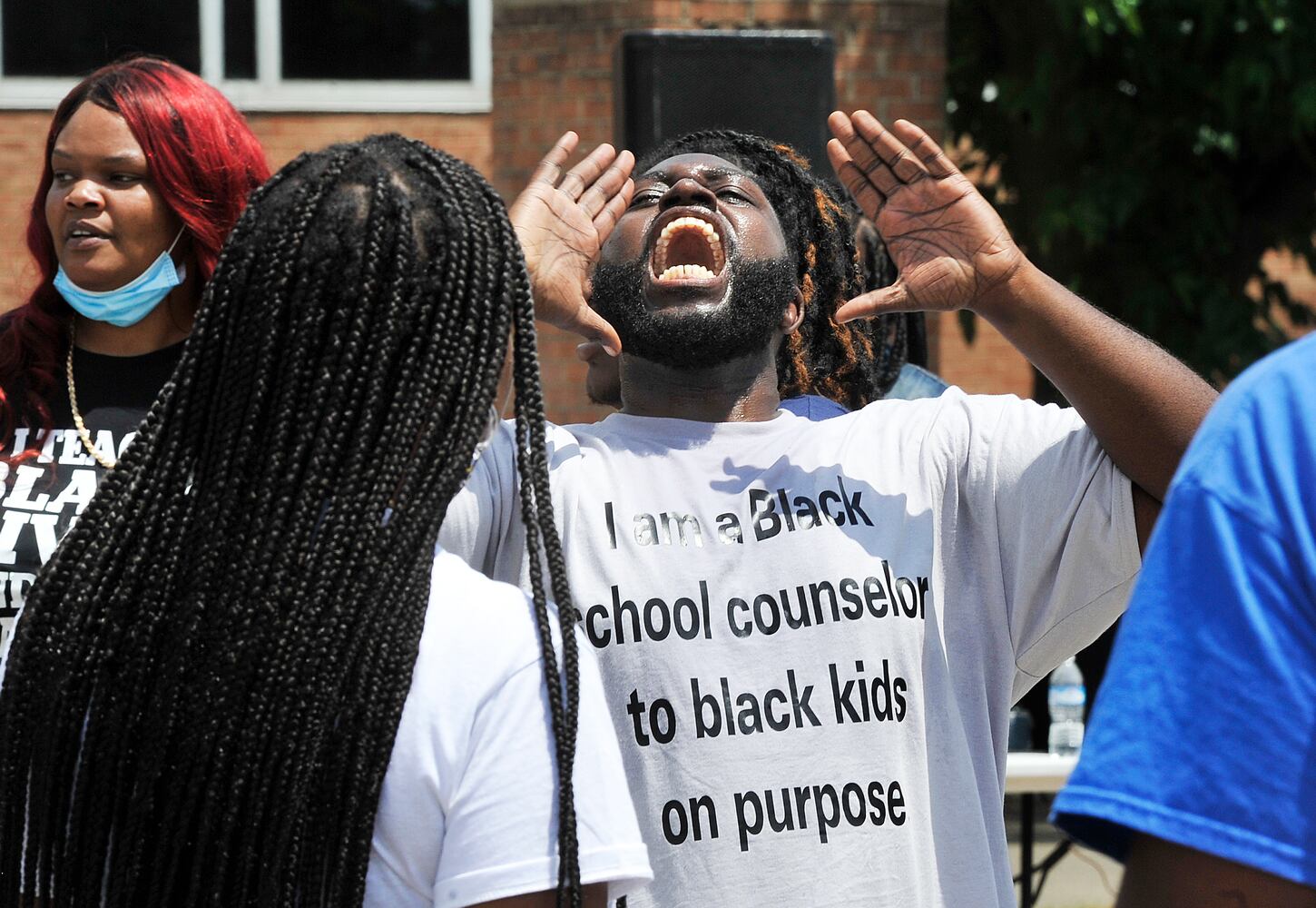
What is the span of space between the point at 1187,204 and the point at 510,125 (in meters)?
2.94

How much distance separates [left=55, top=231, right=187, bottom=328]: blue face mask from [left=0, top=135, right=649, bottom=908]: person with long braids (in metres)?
1.12

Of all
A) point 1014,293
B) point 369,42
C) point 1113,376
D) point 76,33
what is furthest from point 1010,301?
point 76,33

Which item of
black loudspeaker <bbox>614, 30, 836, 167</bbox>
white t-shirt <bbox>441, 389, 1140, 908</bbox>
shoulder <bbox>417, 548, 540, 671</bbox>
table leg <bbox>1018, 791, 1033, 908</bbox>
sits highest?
black loudspeaker <bbox>614, 30, 836, 167</bbox>

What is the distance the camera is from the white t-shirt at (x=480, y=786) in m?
1.32

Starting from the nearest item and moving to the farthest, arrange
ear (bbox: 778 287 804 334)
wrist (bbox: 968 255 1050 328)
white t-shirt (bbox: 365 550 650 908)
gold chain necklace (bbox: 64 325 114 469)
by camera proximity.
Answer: white t-shirt (bbox: 365 550 650 908), wrist (bbox: 968 255 1050 328), gold chain necklace (bbox: 64 325 114 469), ear (bbox: 778 287 804 334)

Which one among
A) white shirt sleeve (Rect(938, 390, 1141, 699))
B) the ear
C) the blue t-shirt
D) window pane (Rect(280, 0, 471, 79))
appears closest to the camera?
the blue t-shirt

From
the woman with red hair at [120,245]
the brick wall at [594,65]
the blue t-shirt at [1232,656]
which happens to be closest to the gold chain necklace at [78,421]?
the woman with red hair at [120,245]

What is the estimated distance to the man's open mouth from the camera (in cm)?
248

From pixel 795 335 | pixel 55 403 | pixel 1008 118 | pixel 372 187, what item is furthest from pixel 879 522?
pixel 1008 118

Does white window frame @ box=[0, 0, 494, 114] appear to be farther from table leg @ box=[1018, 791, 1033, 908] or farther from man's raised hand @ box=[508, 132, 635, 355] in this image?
man's raised hand @ box=[508, 132, 635, 355]

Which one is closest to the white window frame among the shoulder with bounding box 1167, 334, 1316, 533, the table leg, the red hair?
the table leg

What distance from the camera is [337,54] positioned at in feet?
22.3

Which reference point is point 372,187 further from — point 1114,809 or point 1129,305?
point 1129,305

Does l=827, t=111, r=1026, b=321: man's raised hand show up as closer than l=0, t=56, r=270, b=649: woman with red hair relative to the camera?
Yes
